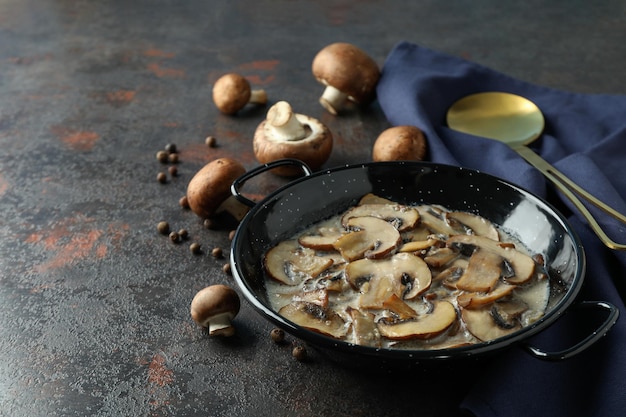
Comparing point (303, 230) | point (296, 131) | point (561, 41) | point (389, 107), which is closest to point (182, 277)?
point (303, 230)

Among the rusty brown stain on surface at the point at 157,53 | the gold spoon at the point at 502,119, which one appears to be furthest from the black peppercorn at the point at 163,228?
the rusty brown stain on surface at the point at 157,53

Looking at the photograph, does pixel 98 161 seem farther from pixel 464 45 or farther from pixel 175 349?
pixel 464 45

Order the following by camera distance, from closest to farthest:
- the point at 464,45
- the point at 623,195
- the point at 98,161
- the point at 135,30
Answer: the point at 623,195
the point at 98,161
the point at 464,45
the point at 135,30

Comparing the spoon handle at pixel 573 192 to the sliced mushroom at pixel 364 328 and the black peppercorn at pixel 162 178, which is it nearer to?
the sliced mushroom at pixel 364 328

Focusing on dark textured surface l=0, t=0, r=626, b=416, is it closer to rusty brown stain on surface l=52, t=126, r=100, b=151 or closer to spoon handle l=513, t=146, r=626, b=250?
rusty brown stain on surface l=52, t=126, r=100, b=151

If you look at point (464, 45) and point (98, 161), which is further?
point (464, 45)

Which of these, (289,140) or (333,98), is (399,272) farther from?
(333,98)

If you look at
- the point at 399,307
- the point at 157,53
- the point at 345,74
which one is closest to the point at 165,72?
the point at 157,53
